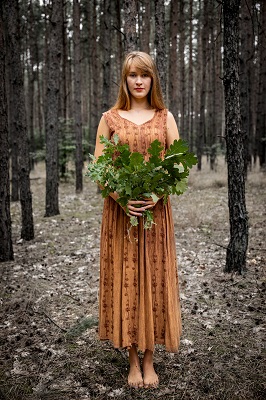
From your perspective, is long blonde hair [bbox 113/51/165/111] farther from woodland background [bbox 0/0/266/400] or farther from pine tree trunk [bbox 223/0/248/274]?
pine tree trunk [bbox 223/0/248/274]

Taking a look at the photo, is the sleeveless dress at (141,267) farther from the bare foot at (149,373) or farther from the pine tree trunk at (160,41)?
the pine tree trunk at (160,41)

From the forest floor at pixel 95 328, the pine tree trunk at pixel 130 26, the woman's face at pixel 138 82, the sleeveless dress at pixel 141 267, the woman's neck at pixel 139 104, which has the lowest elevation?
the forest floor at pixel 95 328

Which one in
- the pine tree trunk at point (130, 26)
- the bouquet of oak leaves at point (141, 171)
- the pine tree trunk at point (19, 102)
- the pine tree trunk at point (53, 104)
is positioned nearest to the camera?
the bouquet of oak leaves at point (141, 171)

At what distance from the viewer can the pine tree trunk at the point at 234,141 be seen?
183 inches

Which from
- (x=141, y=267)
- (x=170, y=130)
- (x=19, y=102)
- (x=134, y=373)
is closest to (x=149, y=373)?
(x=134, y=373)

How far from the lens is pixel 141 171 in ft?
8.11

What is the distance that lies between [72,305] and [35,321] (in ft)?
1.94

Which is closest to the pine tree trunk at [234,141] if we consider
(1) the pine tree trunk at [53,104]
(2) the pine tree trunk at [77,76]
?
(1) the pine tree trunk at [53,104]

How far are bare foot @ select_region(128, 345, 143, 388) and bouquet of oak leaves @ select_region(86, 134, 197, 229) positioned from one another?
1253 mm

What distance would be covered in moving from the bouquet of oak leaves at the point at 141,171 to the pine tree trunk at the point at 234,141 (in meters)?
2.54

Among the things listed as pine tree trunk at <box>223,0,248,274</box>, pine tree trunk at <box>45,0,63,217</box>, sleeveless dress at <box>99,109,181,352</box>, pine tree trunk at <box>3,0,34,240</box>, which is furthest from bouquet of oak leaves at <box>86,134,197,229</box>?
pine tree trunk at <box>45,0,63,217</box>

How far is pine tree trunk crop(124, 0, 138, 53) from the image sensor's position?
20.2ft

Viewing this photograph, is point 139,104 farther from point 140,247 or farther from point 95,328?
point 95,328

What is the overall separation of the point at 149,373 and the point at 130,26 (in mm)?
5592
